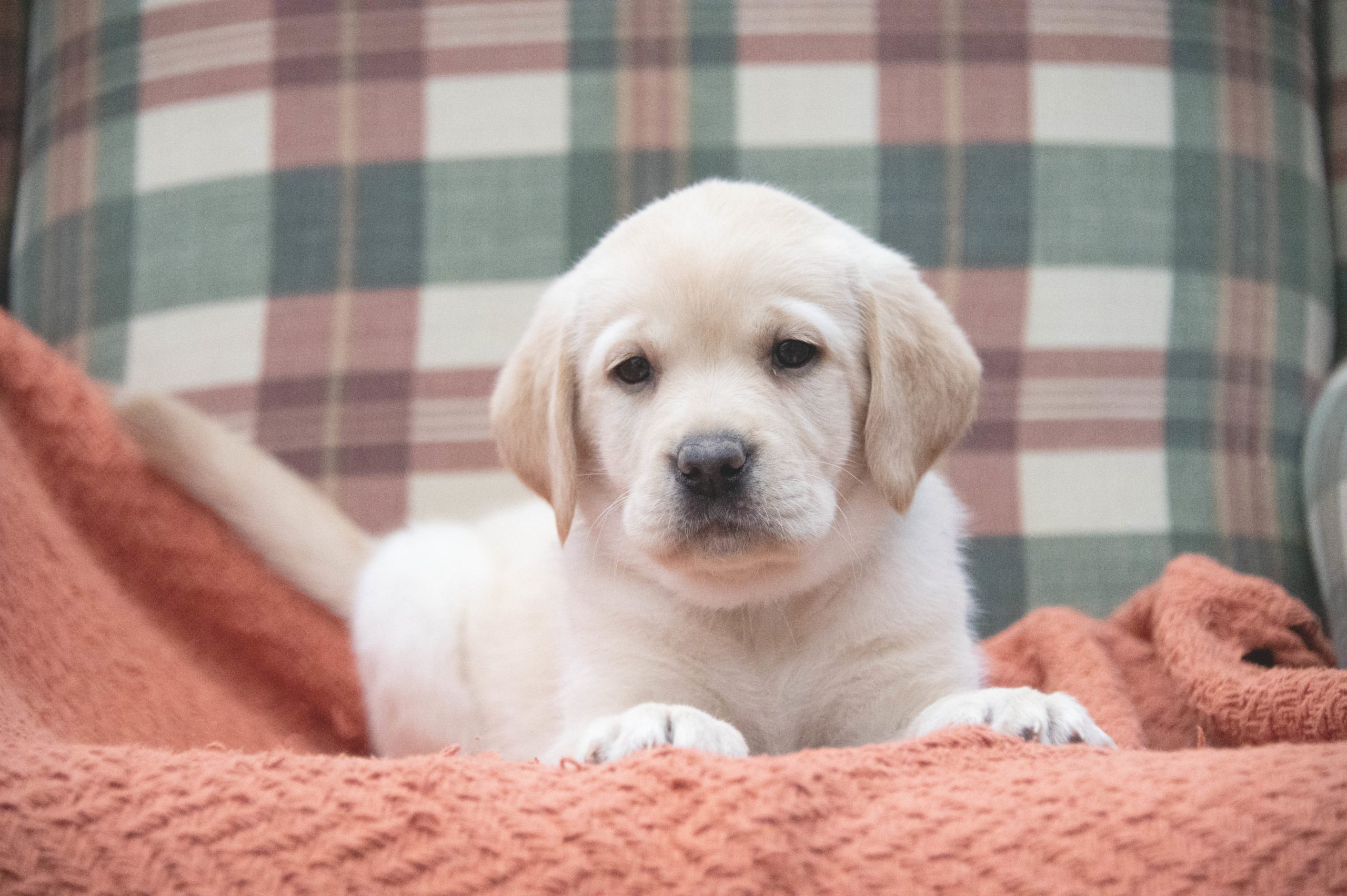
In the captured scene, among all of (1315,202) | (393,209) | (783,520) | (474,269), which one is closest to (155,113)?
(393,209)

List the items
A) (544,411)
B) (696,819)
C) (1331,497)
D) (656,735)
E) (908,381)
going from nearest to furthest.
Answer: (696,819) → (656,735) → (908,381) → (544,411) → (1331,497)

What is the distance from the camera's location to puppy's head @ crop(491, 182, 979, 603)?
167cm

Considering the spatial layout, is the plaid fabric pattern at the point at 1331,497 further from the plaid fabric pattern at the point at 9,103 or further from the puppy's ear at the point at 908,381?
the plaid fabric pattern at the point at 9,103

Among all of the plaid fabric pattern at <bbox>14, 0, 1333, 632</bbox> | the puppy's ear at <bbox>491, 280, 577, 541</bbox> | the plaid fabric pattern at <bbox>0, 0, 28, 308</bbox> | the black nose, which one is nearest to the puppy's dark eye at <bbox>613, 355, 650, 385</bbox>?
the puppy's ear at <bbox>491, 280, 577, 541</bbox>

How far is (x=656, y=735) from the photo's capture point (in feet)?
4.79

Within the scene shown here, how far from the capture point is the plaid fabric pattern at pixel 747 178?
3.01 meters

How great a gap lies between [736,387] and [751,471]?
0.59 feet

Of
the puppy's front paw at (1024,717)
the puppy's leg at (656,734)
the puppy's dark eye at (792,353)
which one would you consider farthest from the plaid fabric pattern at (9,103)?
the puppy's front paw at (1024,717)

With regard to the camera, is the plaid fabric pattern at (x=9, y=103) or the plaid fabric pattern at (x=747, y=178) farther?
the plaid fabric pattern at (x=9, y=103)

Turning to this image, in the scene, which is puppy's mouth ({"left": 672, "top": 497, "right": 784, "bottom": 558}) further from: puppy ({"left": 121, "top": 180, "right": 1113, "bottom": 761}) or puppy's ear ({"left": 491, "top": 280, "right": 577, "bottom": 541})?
puppy's ear ({"left": 491, "top": 280, "right": 577, "bottom": 541})

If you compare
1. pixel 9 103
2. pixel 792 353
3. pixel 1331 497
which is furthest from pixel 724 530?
pixel 9 103

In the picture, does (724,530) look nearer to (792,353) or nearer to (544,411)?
(792,353)

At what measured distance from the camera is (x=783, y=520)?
1650 mm

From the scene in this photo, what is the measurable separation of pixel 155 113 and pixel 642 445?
235 cm
